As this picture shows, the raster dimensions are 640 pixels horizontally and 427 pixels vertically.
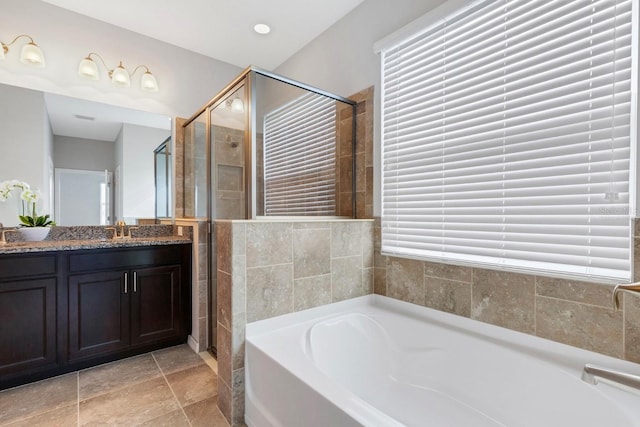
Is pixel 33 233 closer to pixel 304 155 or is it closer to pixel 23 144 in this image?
pixel 23 144

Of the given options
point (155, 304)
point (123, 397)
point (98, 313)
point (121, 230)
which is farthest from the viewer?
point (121, 230)

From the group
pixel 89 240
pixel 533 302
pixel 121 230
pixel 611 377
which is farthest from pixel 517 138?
pixel 89 240

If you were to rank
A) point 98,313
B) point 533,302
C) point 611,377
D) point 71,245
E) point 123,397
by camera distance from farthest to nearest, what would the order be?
A: point 98,313
point 71,245
point 123,397
point 533,302
point 611,377

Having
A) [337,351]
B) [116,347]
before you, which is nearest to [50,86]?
[116,347]

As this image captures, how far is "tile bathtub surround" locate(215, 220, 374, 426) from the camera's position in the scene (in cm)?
156

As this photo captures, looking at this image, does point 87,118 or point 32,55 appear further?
point 87,118

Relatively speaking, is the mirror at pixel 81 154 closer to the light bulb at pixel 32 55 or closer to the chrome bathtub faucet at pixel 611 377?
the light bulb at pixel 32 55

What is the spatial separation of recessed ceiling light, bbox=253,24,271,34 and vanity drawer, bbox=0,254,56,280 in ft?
7.70

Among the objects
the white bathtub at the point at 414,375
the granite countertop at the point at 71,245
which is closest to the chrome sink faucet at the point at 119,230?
the granite countertop at the point at 71,245

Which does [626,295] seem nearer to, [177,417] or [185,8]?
[177,417]

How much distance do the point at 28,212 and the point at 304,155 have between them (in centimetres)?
208

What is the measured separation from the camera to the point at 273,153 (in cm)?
209

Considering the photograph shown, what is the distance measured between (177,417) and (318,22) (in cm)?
304

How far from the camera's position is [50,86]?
7.48 ft
